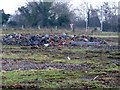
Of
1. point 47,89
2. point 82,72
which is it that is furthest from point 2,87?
point 82,72

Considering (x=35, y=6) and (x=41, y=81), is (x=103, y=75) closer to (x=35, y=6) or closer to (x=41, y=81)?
(x=41, y=81)

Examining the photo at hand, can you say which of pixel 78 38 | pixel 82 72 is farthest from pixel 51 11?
pixel 82 72

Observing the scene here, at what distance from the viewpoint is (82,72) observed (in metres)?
10.5

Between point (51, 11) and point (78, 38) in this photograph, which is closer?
point (78, 38)

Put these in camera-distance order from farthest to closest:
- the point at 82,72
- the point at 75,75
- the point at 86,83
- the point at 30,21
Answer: the point at 30,21
the point at 82,72
the point at 75,75
the point at 86,83

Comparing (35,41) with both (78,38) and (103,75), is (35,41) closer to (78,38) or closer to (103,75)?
(78,38)

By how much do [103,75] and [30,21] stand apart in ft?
143

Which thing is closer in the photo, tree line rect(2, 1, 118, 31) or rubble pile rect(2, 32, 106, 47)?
rubble pile rect(2, 32, 106, 47)

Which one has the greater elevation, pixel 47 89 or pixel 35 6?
pixel 35 6

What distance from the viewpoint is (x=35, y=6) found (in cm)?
5338

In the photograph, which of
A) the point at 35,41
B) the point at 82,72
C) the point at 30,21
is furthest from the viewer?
the point at 30,21

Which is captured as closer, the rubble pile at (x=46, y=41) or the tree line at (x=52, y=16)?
the rubble pile at (x=46, y=41)

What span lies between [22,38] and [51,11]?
1108 inches

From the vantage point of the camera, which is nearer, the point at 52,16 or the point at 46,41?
the point at 46,41
